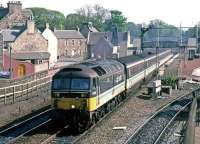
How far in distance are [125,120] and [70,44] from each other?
7701 cm

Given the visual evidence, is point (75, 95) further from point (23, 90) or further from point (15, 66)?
point (15, 66)

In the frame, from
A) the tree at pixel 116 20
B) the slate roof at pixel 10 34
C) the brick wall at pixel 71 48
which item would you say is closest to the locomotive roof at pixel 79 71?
the slate roof at pixel 10 34

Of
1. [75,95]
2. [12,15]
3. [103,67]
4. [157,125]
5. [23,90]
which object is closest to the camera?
[75,95]

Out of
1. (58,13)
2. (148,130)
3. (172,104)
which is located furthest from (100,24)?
(148,130)

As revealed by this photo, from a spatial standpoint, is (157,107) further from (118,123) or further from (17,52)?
(17,52)

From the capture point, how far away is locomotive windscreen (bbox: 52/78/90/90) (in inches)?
857

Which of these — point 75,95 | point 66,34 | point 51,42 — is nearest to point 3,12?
point 51,42

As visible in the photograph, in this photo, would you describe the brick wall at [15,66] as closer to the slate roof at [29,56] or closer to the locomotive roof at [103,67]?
the slate roof at [29,56]

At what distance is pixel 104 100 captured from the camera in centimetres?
2511

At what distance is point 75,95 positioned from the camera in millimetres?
21609

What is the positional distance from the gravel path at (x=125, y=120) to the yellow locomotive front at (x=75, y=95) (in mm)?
1123

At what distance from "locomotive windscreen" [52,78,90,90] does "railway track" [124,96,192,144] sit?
3.34 metres

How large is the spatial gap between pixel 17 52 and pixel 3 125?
46.0m

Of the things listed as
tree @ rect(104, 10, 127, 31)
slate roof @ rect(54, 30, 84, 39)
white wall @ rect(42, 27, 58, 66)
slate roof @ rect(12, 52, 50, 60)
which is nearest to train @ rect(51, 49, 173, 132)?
slate roof @ rect(12, 52, 50, 60)
